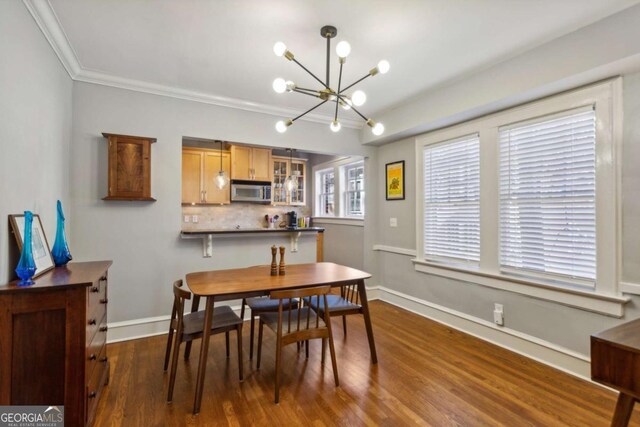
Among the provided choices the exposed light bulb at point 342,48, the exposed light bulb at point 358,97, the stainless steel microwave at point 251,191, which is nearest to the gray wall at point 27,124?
the exposed light bulb at point 342,48

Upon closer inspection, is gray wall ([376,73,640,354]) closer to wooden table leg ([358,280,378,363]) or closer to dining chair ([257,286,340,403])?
wooden table leg ([358,280,378,363])

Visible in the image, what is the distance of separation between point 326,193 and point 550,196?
4034mm

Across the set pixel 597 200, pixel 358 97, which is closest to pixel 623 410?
pixel 597 200

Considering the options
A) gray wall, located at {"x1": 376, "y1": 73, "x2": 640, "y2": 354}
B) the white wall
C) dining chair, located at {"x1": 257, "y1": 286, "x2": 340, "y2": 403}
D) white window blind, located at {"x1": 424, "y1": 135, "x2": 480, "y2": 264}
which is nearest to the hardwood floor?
dining chair, located at {"x1": 257, "y1": 286, "x2": 340, "y2": 403}

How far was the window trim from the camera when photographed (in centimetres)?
224

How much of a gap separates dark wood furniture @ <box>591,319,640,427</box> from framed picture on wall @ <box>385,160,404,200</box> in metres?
3.01

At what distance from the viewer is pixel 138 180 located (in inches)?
117

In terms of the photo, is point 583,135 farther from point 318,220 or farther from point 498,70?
point 318,220

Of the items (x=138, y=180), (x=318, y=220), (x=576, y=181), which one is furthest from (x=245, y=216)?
(x=576, y=181)

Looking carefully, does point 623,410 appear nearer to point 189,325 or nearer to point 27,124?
point 189,325

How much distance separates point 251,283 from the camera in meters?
2.34

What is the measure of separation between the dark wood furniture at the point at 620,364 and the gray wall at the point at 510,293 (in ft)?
4.01

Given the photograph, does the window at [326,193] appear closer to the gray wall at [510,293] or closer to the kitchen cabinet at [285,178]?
the kitchen cabinet at [285,178]

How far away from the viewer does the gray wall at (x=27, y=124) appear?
166cm
